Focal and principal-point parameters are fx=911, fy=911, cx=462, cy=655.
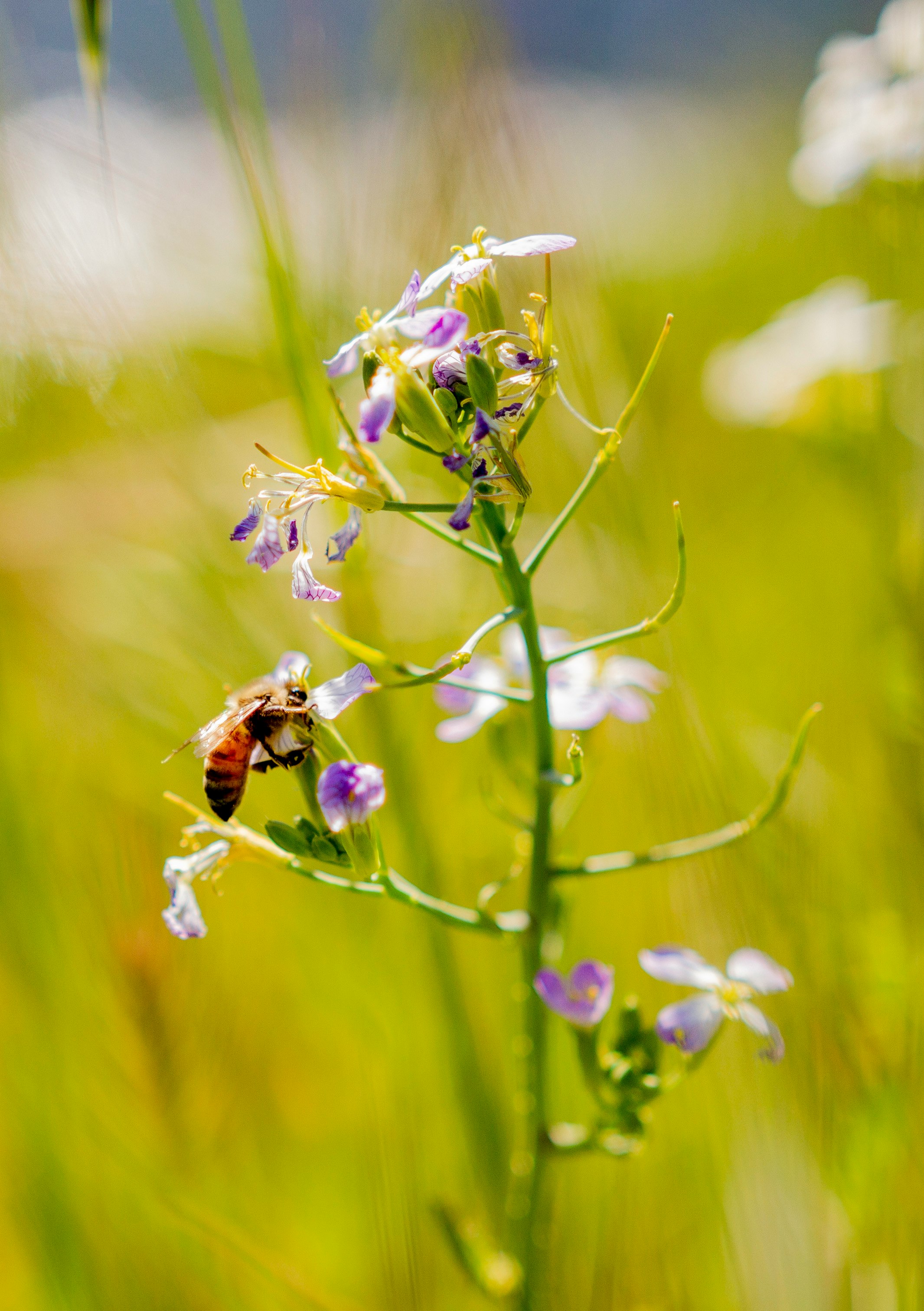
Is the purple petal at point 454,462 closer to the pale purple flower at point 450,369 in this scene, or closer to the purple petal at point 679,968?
the pale purple flower at point 450,369

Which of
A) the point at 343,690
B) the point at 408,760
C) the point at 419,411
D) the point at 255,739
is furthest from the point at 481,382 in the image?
the point at 408,760

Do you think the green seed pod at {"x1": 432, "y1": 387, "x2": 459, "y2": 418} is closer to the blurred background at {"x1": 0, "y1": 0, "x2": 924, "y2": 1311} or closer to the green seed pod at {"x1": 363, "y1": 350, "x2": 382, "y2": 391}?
the green seed pod at {"x1": 363, "y1": 350, "x2": 382, "y2": 391}

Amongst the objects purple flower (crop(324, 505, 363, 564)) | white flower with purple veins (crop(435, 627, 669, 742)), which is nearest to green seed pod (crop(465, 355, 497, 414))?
purple flower (crop(324, 505, 363, 564))

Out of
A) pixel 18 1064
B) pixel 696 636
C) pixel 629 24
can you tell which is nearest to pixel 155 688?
pixel 18 1064

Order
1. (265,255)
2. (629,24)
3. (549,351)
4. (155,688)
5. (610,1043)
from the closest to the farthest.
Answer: (549,351)
(610,1043)
(265,255)
(155,688)
(629,24)

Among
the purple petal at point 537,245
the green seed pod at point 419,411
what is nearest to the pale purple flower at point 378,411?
the green seed pod at point 419,411

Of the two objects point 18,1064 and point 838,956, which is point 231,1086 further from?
point 838,956
